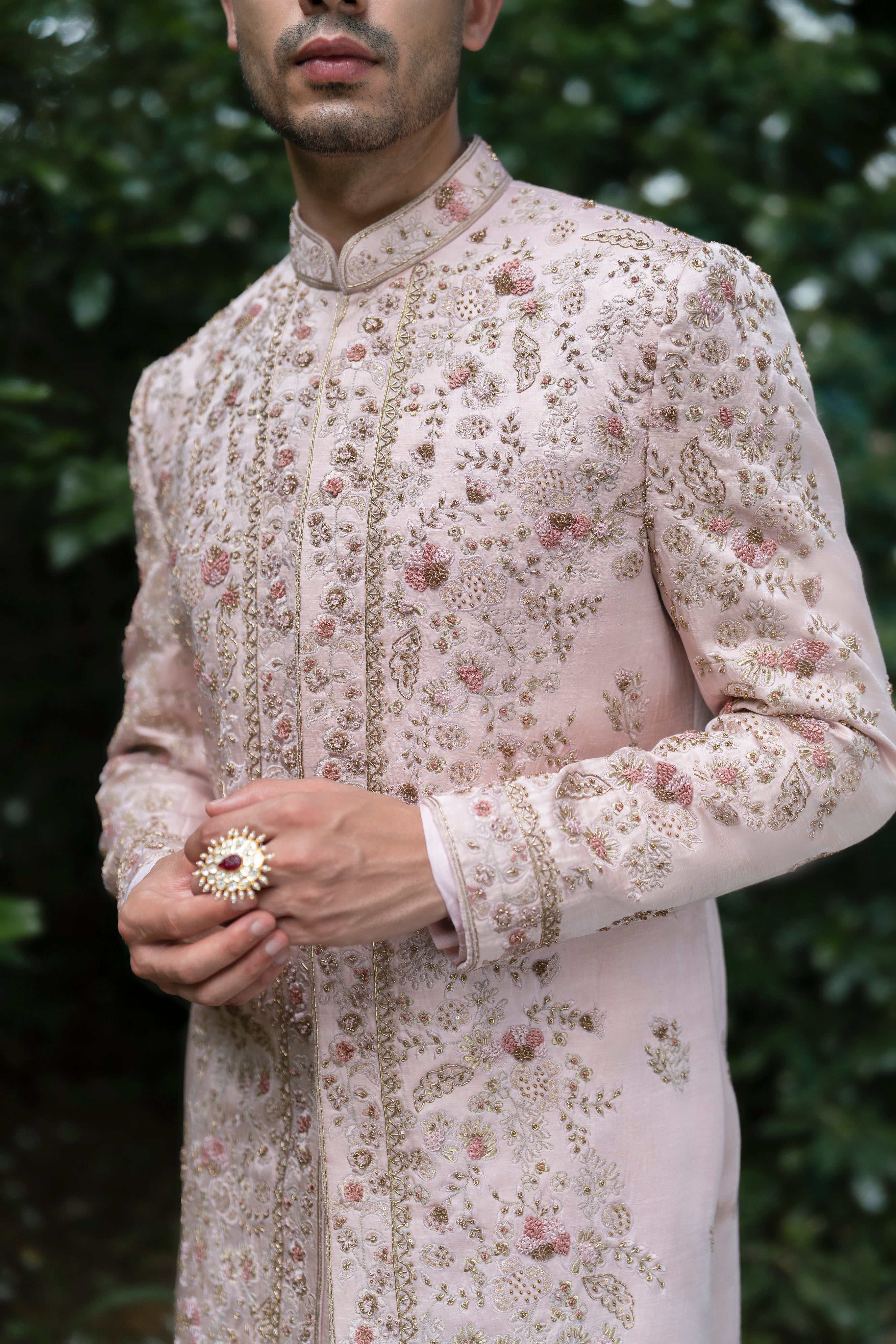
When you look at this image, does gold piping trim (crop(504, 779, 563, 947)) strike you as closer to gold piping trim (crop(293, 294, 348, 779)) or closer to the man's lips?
gold piping trim (crop(293, 294, 348, 779))

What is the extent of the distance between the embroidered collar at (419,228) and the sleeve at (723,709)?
0.24m

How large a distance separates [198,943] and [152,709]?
38cm

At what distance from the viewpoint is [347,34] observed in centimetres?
97

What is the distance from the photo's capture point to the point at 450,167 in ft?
3.58

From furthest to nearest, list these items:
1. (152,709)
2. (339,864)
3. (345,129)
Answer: (152,709)
(345,129)
(339,864)

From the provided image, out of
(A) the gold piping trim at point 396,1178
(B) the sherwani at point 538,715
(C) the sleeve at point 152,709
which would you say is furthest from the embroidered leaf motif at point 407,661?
(C) the sleeve at point 152,709

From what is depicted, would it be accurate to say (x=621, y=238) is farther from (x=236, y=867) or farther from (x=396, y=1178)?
(x=396, y=1178)

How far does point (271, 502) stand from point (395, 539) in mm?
144

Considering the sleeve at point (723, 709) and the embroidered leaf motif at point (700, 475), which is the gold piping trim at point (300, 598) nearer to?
the sleeve at point (723, 709)

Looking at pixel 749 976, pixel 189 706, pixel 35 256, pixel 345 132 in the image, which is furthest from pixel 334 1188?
pixel 35 256

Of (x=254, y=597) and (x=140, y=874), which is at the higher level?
(x=254, y=597)

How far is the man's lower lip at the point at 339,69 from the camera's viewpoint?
38.5 inches

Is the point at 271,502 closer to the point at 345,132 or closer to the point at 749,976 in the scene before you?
the point at 345,132

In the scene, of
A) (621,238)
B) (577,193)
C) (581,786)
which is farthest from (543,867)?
(577,193)
